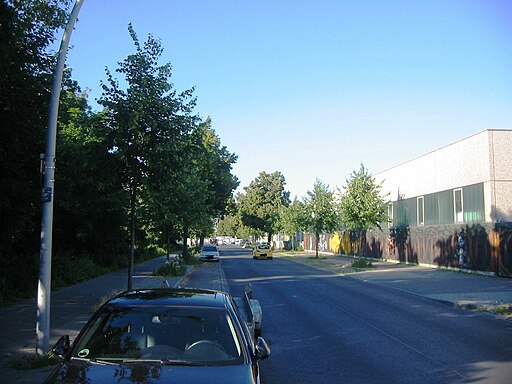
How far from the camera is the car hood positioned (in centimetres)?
357

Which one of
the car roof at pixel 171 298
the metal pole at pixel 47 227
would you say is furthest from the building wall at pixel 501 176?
the car roof at pixel 171 298

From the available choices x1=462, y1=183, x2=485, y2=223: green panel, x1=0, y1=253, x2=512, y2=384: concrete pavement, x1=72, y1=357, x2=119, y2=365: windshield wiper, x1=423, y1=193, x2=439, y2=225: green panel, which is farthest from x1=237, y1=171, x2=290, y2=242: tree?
x1=72, y1=357, x2=119, y2=365: windshield wiper

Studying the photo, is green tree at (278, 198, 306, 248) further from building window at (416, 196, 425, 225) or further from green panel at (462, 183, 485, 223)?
green panel at (462, 183, 485, 223)

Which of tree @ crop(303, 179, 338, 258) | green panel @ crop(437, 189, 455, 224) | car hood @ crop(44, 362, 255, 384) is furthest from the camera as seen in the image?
tree @ crop(303, 179, 338, 258)

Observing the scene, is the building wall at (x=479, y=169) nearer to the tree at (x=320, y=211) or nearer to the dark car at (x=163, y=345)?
the tree at (x=320, y=211)

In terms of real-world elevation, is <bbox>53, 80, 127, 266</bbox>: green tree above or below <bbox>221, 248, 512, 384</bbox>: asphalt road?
above

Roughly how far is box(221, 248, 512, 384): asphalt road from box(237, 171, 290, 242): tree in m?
71.5

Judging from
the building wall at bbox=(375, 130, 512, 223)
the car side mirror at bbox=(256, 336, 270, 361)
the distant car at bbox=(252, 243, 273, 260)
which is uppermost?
the building wall at bbox=(375, 130, 512, 223)

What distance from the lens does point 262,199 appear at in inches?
3649

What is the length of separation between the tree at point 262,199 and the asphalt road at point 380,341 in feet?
235

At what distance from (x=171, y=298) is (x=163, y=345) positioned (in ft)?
1.71

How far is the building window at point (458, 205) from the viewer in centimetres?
3044

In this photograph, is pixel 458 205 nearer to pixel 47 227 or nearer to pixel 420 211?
pixel 420 211

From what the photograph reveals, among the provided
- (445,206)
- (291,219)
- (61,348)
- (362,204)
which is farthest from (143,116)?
(291,219)
